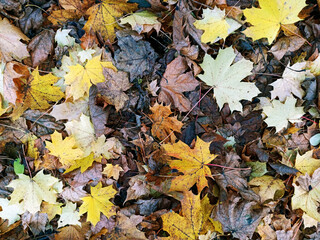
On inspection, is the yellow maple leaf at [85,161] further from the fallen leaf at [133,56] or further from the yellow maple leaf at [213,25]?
the yellow maple leaf at [213,25]

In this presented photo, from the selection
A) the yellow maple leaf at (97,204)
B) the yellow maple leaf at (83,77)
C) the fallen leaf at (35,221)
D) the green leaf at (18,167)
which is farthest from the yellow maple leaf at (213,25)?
the fallen leaf at (35,221)

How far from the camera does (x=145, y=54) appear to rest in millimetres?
1548

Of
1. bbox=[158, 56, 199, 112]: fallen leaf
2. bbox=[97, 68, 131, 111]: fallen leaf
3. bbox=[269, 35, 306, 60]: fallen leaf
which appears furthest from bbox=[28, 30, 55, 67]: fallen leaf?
bbox=[269, 35, 306, 60]: fallen leaf

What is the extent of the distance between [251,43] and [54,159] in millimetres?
1500

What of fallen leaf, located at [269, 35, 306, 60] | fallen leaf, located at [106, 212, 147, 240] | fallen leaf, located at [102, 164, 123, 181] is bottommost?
fallen leaf, located at [106, 212, 147, 240]

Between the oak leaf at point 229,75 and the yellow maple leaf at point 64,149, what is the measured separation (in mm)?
889

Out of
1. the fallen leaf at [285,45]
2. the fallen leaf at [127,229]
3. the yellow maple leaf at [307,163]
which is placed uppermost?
the fallen leaf at [285,45]

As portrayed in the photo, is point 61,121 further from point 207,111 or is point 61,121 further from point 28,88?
point 207,111

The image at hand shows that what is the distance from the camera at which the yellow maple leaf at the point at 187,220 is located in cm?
150

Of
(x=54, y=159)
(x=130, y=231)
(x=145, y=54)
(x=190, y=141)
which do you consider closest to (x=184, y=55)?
(x=145, y=54)

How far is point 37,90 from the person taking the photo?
5.10 feet

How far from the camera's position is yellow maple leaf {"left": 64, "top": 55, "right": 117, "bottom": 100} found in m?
1.51

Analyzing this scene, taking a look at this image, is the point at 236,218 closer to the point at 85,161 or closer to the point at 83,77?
the point at 85,161

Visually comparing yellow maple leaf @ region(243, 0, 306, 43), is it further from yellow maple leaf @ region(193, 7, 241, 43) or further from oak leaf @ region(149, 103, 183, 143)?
oak leaf @ region(149, 103, 183, 143)
